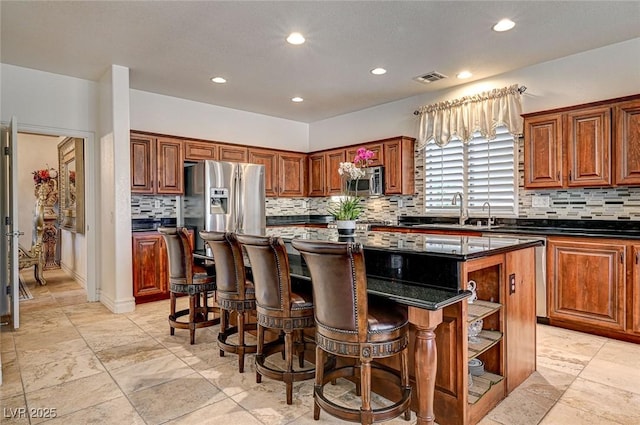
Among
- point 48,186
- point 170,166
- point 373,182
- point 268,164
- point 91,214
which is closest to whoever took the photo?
point 91,214

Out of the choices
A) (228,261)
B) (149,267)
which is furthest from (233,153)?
(228,261)

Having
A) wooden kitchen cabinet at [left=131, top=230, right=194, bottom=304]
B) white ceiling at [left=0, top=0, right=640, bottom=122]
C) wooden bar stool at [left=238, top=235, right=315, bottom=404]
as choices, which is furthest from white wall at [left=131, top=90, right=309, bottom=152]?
wooden bar stool at [left=238, top=235, right=315, bottom=404]

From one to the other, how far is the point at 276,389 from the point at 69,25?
3.39m

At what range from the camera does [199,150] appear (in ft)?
17.4

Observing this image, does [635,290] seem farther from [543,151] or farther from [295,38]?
[295,38]

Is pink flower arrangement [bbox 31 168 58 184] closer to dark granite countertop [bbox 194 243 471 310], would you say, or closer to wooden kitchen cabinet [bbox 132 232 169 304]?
wooden kitchen cabinet [bbox 132 232 169 304]

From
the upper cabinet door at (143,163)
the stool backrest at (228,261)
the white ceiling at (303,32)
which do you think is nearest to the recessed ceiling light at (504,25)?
the white ceiling at (303,32)

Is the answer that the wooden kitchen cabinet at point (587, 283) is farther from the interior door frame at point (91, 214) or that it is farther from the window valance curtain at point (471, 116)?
the interior door frame at point (91, 214)

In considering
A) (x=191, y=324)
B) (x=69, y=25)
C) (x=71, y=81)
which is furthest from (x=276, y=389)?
(x=71, y=81)

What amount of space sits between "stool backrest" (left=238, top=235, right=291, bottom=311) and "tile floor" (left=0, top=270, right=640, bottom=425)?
2.03ft

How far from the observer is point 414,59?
3998 millimetres

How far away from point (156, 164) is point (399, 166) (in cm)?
321

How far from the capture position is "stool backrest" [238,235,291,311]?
2.22 meters

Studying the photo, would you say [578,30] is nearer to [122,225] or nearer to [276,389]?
[276,389]
